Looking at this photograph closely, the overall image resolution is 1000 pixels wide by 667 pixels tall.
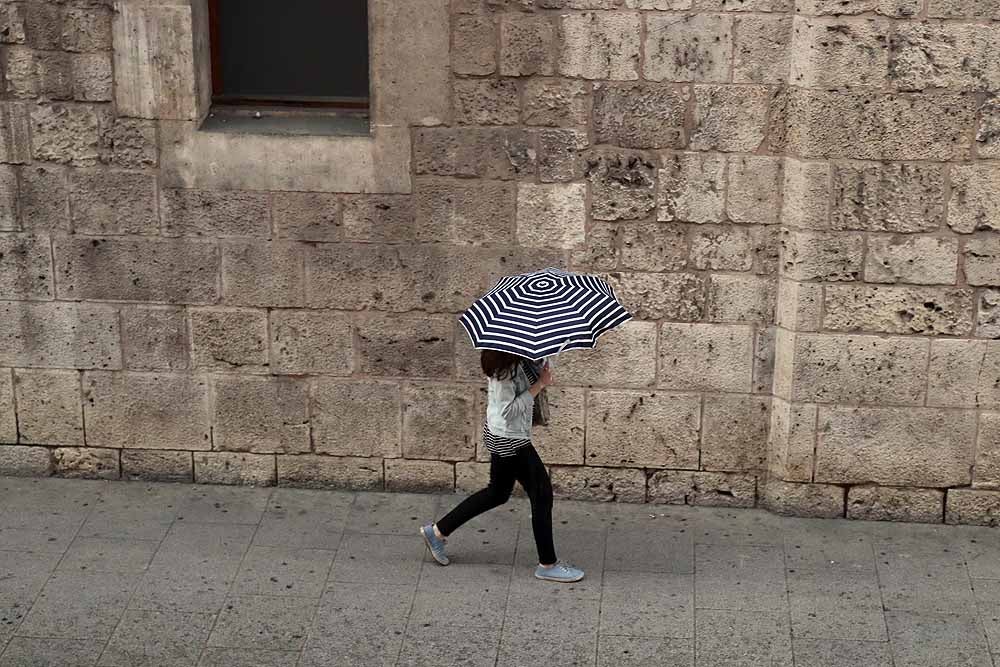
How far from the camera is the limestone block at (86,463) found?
767cm

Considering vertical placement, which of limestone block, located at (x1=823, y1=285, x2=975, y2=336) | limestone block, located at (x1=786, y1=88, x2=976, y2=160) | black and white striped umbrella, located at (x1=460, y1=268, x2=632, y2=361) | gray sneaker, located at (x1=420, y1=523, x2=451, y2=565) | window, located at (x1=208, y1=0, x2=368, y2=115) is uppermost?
window, located at (x1=208, y1=0, x2=368, y2=115)

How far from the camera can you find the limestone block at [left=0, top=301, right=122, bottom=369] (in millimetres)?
7422

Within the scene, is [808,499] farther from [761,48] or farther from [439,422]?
[761,48]

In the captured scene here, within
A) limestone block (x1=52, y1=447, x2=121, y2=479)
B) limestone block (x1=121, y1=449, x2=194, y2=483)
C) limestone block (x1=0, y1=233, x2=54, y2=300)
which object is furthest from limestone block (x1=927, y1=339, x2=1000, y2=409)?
limestone block (x1=0, y1=233, x2=54, y2=300)

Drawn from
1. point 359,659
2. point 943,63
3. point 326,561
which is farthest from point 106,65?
point 943,63

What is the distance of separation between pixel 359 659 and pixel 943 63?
12.7 ft

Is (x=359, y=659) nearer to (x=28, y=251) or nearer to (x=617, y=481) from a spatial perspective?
(x=617, y=481)

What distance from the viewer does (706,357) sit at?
7164 mm

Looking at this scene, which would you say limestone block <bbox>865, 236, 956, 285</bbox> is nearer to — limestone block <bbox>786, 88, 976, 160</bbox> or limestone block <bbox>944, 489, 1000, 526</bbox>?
limestone block <bbox>786, 88, 976, 160</bbox>

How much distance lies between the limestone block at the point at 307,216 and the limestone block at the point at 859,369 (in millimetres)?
2456

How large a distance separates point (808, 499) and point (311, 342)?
9.06 feet

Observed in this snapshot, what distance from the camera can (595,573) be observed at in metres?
6.74

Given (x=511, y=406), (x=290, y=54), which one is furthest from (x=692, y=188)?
(x=290, y=54)

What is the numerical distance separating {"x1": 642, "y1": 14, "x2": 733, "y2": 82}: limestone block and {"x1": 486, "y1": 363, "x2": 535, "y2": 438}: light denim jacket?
1.70 meters
